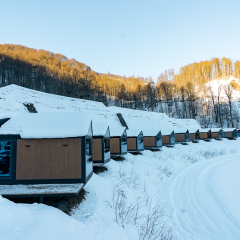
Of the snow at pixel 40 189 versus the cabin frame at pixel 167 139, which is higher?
the cabin frame at pixel 167 139

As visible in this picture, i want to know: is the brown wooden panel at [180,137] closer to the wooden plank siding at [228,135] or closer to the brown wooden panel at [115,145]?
the wooden plank siding at [228,135]

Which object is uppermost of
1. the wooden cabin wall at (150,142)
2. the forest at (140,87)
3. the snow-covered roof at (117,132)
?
the forest at (140,87)

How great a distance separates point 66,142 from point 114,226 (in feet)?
12.5

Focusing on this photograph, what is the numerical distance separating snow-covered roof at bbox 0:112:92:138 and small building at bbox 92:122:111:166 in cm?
454

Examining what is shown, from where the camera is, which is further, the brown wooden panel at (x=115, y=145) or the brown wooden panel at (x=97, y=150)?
the brown wooden panel at (x=115, y=145)

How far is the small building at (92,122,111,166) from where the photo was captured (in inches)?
477

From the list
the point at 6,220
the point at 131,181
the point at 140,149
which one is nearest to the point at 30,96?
the point at 140,149

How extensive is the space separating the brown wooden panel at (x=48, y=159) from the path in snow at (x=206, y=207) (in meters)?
4.97

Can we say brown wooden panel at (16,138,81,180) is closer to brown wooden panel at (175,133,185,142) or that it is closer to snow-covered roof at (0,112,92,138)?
snow-covered roof at (0,112,92,138)

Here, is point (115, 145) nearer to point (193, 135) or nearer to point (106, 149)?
point (106, 149)

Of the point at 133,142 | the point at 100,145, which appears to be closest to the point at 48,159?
the point at 100,145

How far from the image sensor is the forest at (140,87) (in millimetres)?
49312

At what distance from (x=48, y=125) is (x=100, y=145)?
5384 millimetres

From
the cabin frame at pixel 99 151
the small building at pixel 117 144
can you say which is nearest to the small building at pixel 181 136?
the small building at pixel 117 144
